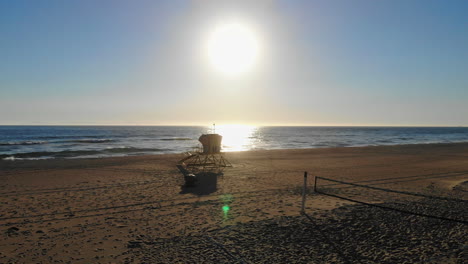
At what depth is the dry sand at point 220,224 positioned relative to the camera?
19.1 ft

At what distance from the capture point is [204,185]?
42.9ft

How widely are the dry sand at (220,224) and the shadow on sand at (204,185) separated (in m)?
0.09

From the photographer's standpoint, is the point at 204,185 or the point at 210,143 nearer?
the point at 204,185

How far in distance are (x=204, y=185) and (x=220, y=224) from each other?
18.1 ft

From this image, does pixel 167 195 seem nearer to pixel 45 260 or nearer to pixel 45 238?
pixel 45 238

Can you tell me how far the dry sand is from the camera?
5.84 m

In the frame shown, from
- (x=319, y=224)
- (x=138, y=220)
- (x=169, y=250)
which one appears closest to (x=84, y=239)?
(x=138, y=220)

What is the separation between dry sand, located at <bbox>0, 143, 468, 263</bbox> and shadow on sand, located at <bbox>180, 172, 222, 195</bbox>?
0.31 feet

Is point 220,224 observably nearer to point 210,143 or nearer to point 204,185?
point 204,185

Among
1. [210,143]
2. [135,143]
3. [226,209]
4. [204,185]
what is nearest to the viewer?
[226,209]

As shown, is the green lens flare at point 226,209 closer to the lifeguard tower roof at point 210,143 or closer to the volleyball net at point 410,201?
the volleyball net at point 410,201

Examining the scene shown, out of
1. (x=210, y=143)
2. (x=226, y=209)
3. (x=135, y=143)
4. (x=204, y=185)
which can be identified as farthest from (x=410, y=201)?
(x=135, y=143)

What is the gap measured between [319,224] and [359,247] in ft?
4.97

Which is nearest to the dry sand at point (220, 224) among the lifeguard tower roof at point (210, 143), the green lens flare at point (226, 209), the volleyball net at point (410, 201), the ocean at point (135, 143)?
the volleyball net at point (410, 201)
